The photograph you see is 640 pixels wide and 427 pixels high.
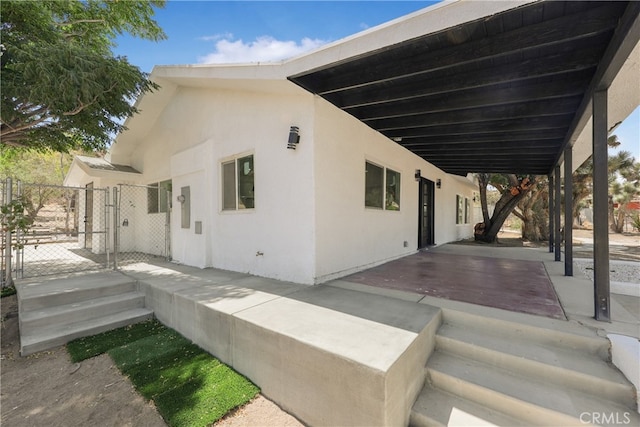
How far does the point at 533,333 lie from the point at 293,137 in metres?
3.98

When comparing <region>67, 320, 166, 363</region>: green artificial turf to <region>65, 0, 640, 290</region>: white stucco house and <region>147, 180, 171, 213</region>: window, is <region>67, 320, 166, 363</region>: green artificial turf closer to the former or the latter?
<region>65, 0, 640, 290</region>: white stucco house

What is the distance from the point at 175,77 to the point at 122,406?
603 cm

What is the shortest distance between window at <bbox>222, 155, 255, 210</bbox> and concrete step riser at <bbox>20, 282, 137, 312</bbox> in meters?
2.30

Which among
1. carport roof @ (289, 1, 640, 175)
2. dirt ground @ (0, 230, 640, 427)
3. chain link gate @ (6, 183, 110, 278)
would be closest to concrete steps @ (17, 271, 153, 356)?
dirt ground @ (0, 230, 640, 427)

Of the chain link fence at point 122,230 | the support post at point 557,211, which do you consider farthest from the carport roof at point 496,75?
the chain link fence at point 122,230

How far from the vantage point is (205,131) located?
6.46 m

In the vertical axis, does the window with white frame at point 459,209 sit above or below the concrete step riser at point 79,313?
above

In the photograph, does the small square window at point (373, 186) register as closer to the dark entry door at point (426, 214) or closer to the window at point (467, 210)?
the dark entry door at point (426, 214)

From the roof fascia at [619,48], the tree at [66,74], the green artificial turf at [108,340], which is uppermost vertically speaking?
the tree at [66,74]

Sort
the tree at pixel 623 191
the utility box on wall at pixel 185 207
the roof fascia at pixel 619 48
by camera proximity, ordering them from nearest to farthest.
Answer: the roof fascia at pixel 619 48 < the utility box on wall at pixel 185 207 < the tree at pixel 623 191

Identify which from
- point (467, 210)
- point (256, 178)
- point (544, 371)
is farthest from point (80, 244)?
point (467, 210)

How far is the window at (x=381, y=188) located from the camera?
6.14 meters

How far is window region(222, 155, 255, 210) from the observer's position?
5496 millimetres

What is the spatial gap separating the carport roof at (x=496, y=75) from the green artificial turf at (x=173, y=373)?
3919 mm
